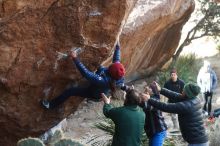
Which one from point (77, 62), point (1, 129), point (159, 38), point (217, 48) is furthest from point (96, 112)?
point (217, 48)

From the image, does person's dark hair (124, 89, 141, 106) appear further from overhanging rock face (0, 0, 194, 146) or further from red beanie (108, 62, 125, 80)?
overhanging rock face (0, 0, 194, 146)

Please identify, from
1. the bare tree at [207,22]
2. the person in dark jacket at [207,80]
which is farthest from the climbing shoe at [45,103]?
the bare tree at [207,22]

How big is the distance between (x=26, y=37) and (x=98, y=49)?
113 cm

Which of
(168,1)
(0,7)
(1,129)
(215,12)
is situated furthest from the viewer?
(215,12)

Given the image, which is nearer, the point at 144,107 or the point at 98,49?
the point at 144,107

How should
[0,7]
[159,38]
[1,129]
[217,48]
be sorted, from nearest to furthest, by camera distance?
1. [0,7]
2. [1,129]
3. [159,38]
4. [217,48]

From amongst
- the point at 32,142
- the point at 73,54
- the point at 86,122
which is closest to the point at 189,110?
the point at 73,54

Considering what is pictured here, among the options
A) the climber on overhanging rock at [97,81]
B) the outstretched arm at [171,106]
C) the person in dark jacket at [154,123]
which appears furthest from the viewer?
the climber on overhanging rock at [97,81]

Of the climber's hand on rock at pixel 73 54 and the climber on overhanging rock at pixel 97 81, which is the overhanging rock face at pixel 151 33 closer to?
the climber on overhanging rock at pixel 97 81

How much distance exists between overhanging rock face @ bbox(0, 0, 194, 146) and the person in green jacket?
1617 millimetres

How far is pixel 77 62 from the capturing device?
24.4 ft

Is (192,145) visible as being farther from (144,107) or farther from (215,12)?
(215,12)

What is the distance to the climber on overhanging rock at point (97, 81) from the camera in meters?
7.38

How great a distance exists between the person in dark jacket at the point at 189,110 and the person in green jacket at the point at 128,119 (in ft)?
1.55
